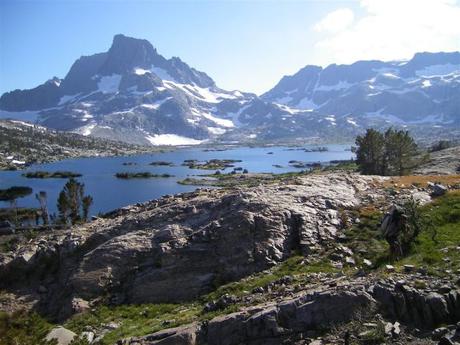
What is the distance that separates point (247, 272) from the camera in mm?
36031

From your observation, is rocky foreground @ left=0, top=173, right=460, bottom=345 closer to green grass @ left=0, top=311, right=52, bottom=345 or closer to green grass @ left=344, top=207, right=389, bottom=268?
green grass @ left=344, top=207, right=389, bottom=268

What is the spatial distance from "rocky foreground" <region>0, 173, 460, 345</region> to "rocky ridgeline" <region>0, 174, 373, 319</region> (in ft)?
0.33

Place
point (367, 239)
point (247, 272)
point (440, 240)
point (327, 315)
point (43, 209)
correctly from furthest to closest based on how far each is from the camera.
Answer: point (43, 209)
point (367, 239)
point (247, 272)
point (440, 240)
point (327, 315)

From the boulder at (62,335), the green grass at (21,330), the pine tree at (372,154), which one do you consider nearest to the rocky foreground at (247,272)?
the boulder at (62,335)

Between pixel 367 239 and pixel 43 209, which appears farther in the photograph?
pixel 43 209

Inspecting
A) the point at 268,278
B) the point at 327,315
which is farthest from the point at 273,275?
the point at 327,315

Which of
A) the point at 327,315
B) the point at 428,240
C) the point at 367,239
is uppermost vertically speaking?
the point at 428,240

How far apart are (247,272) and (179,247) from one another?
711 cm

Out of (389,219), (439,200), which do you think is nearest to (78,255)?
(389,219)

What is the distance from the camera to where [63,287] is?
39.6 metres

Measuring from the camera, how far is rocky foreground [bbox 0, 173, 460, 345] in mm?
23016

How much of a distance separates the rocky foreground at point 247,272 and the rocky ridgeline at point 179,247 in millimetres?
101

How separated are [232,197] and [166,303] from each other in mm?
13546

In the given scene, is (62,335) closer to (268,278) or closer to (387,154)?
(268,278)
